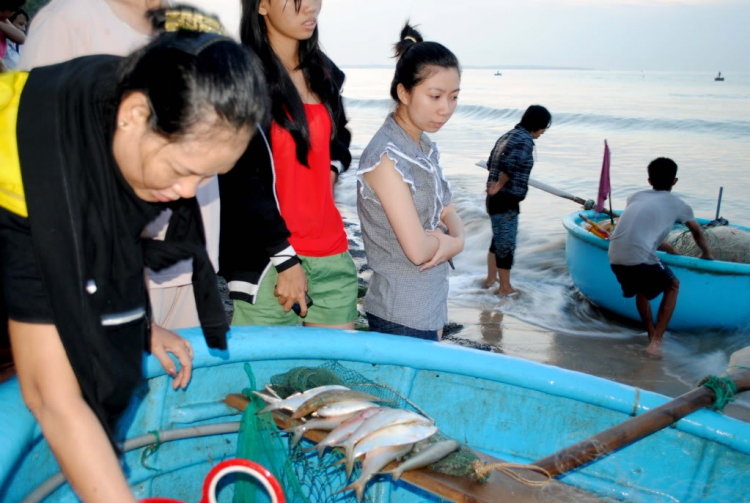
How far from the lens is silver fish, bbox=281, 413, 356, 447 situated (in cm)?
216

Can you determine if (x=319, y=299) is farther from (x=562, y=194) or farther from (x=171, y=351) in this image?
(x=562, y=194)

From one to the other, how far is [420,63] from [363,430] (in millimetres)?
1583

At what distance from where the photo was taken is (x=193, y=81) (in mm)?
1208

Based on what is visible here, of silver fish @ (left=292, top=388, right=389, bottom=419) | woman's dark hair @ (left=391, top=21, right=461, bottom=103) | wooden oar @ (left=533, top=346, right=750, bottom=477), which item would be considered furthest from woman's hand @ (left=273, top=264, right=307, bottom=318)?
wooden oar @ (left=533, top=346, right=750, bottom=477)

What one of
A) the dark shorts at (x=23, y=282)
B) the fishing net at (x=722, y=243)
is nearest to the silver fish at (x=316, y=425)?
the dark shorts at (x=23, y=282)

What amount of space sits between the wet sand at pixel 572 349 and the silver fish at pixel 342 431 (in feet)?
12.9

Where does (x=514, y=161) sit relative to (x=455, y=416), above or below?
above

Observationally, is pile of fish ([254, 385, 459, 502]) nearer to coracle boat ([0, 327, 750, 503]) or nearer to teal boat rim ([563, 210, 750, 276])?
coracle boat ([0, 327, 750, 503])

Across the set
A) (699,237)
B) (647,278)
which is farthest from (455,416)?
(699,237)

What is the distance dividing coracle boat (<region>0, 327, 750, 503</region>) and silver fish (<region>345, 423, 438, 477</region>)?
1.45 feet

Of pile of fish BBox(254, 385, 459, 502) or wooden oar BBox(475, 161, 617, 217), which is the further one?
wooden oar BBox(475, 161, 617, 217)

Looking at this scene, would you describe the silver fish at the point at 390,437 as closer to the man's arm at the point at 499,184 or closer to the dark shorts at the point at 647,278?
the dark shorts at the point at 647,278

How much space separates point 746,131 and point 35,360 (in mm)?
24457

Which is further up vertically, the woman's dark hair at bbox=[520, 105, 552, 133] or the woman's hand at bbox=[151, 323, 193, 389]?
the woman's dark hair at bbox=[520, 105, 552, 133]
